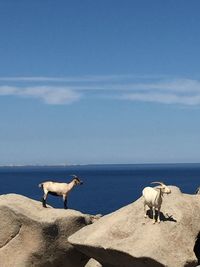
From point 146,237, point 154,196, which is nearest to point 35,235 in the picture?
point 146,237

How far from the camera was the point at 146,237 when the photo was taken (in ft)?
66.9

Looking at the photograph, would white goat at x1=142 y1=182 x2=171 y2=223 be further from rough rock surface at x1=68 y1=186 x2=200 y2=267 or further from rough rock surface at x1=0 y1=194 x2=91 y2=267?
rough rock surface at x1=0 y1=194 x2=91 y2=267

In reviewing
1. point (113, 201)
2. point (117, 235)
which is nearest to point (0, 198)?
point (117, 235)

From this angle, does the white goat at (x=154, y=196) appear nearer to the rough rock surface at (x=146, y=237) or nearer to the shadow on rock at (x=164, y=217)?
the shadow on rock at (x=164, y=217)

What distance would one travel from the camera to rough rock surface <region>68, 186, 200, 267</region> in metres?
19.8

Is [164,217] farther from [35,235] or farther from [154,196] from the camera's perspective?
Answer: [35,235]

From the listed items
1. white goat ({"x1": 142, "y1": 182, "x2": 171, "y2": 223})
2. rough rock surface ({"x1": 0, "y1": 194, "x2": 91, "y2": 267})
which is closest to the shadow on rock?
white goat ({"x1": 142, "y1": 182, "x2": 171, "y2": 223})

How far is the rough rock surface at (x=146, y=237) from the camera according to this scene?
1977 cm

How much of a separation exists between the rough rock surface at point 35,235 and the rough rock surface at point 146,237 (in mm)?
1190

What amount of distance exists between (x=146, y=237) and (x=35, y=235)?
5.14 meters

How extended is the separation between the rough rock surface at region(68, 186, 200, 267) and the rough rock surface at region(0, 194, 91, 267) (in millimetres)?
1190

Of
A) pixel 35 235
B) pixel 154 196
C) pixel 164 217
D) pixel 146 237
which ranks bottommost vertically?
pixel 35 235

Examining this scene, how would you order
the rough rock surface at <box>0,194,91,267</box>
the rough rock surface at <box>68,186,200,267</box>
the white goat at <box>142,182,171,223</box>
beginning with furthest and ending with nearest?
1. the rough rock surface at <box>0,194,91,267</box>
2. the white goat at <box>142,182,171,223</box>
3. the rough rock surface at <box>68,186,200,267</box>

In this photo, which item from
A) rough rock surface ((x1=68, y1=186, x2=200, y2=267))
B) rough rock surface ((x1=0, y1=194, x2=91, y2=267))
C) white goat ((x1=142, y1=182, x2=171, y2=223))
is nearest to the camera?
rough rock surface ((x1=68, y1=186, x2=200, y2=267))
